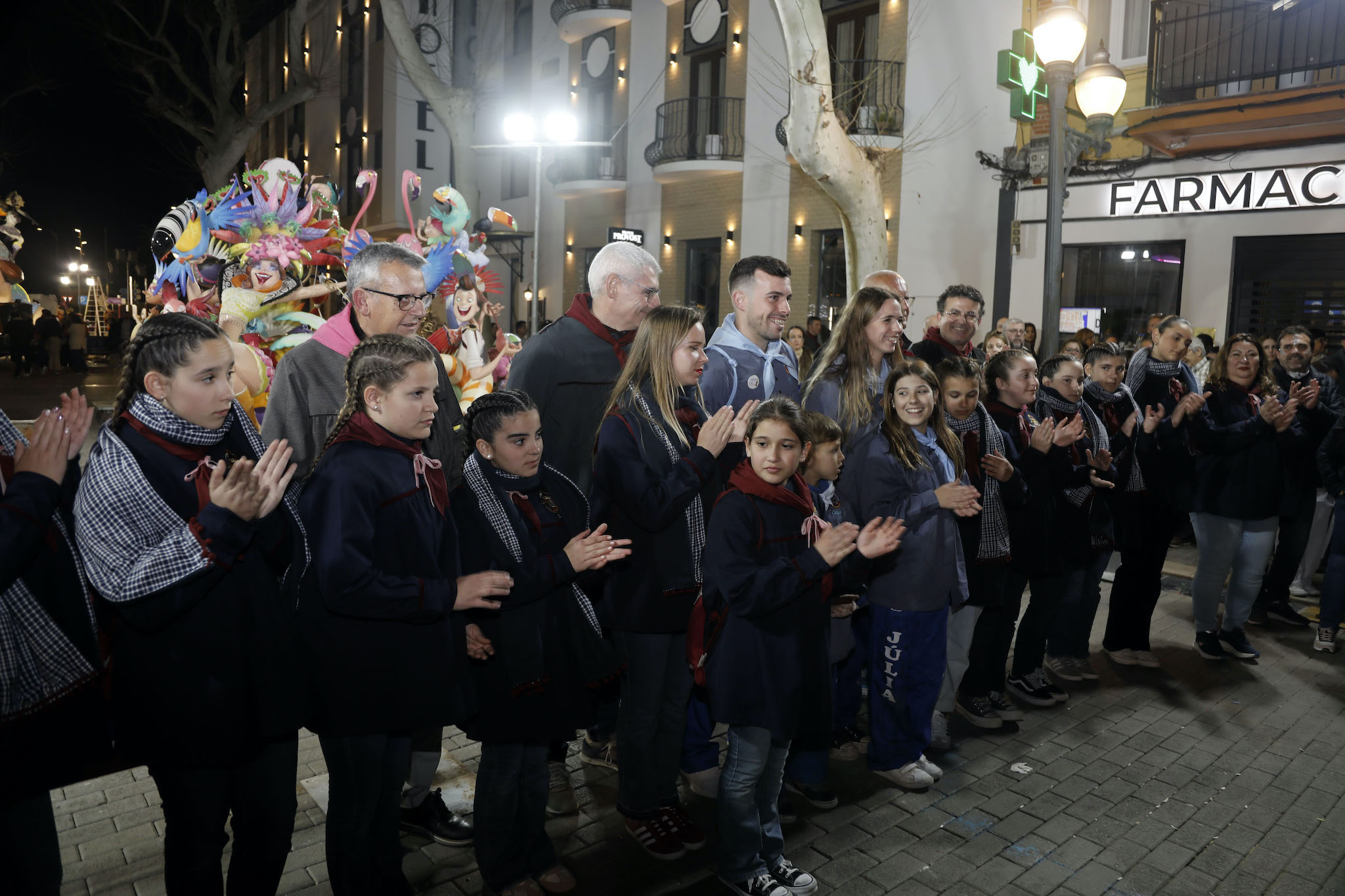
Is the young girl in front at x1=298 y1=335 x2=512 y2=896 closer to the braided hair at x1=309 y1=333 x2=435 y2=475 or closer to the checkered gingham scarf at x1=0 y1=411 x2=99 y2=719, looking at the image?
the braided hair at x1=309 y1=333 x2=435 y2=475

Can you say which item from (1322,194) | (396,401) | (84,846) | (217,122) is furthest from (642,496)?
(217,122)

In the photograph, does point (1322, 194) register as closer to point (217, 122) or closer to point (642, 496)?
point (642, 496)

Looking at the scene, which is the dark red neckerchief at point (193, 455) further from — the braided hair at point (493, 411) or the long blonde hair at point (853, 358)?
the long blonde hair at point (853, 358)

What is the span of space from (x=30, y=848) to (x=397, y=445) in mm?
1405

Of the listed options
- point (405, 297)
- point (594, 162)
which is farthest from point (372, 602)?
point (594, 162)

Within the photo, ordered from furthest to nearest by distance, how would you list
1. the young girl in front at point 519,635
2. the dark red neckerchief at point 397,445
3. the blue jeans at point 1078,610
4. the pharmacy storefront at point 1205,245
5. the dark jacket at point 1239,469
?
the pharmacy storefront at point 1205,245
the dark jacket at point 1239,469
the blue jeans at point 1078,610
the young girl in front at point 519,635
the dark red neckerchief at point 397,445

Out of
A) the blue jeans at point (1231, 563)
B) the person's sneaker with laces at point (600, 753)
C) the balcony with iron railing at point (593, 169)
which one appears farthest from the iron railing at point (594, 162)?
the person's sneaker with laces at point (600, 753)

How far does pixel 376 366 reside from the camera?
9.34 feet

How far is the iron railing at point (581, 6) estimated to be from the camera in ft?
70.8

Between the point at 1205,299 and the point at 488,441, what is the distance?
1282 centimetres

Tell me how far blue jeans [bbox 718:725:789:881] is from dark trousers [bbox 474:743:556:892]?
661mm

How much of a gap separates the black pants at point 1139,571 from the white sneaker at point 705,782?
316 cm

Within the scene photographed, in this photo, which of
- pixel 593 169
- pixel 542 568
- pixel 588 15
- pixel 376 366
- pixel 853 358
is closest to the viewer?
pixel 376 366

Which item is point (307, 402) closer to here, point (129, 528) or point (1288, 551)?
point (129, 528)
